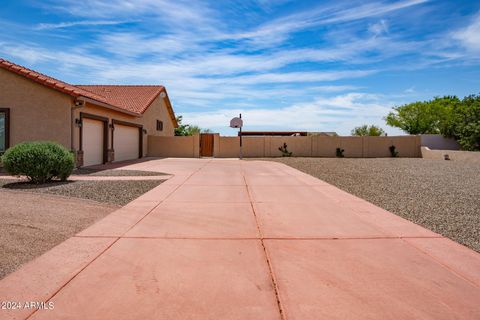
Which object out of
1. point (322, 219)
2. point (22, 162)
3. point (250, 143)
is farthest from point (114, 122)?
point (322, 219)

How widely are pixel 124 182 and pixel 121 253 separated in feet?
23.7

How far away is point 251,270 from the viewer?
421 centimetres

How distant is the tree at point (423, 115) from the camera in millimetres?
55406

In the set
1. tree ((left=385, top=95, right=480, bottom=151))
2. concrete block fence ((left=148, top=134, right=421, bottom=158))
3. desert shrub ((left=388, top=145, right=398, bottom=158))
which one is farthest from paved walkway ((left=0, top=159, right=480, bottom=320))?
tree ((left=385, top=95, right=480, bottom=151))

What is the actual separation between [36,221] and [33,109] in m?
11.4

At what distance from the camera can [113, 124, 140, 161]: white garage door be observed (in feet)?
71.3

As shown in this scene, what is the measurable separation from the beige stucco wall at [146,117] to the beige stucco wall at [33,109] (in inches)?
23.9

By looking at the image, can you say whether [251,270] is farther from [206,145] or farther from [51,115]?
[206,145]

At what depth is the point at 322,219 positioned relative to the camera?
6809 millimetres

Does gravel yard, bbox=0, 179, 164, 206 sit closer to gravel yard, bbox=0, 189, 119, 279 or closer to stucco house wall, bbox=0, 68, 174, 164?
gravel yard, bbox=0, 189, 119, 279

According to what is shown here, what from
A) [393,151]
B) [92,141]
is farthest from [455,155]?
[92,141]

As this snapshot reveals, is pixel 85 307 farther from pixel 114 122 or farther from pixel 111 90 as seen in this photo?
pixel 111 90

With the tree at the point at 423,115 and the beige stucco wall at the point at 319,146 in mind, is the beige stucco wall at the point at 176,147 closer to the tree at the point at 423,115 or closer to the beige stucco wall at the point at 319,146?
the beige stucco wall at the point at 319,146

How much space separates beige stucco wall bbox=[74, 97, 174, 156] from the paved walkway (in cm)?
1156
